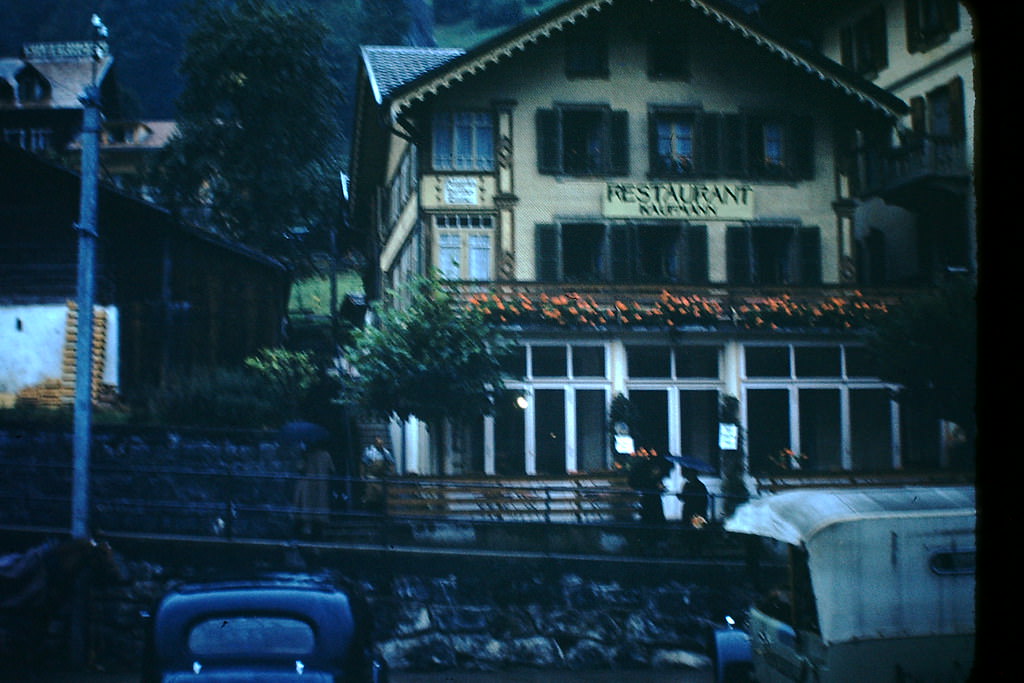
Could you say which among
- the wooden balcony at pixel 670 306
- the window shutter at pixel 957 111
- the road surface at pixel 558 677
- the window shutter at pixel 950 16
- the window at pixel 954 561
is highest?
the window shutter at pixel 950 16

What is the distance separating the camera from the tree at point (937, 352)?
49.4 feet

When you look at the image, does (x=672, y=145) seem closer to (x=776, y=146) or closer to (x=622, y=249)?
(x=776, y=146)

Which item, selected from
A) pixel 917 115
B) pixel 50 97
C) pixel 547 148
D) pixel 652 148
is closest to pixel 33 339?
pixel 50 97

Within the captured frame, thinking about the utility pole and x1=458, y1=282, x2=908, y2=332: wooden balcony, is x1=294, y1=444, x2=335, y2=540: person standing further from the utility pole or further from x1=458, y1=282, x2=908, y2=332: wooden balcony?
x1=458, y1=282, x2=908, y2=332: wooden balcony

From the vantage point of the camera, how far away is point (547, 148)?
59.9ft

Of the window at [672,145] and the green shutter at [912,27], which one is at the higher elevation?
the green shutter at [912,27]

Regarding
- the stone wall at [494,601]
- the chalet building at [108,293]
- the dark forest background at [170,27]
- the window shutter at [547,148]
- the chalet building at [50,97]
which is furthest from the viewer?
the window shutter at [547,148]

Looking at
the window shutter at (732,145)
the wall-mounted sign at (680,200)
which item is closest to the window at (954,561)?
the wall-mounted sign at (680,200)

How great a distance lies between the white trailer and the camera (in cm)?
764

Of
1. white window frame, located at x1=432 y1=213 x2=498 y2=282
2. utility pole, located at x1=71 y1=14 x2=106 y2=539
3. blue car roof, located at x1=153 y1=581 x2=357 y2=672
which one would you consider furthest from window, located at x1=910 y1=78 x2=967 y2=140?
blue car roof, located at x1=153 y1=581 x2=357 y2=672

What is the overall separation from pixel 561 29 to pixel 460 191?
313 cm

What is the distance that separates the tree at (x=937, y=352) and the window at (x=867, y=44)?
5.54 meters

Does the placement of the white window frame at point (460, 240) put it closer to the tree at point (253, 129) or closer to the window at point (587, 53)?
the window at point (587, 53)

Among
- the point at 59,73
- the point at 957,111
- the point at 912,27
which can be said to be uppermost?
the point at 912,27
